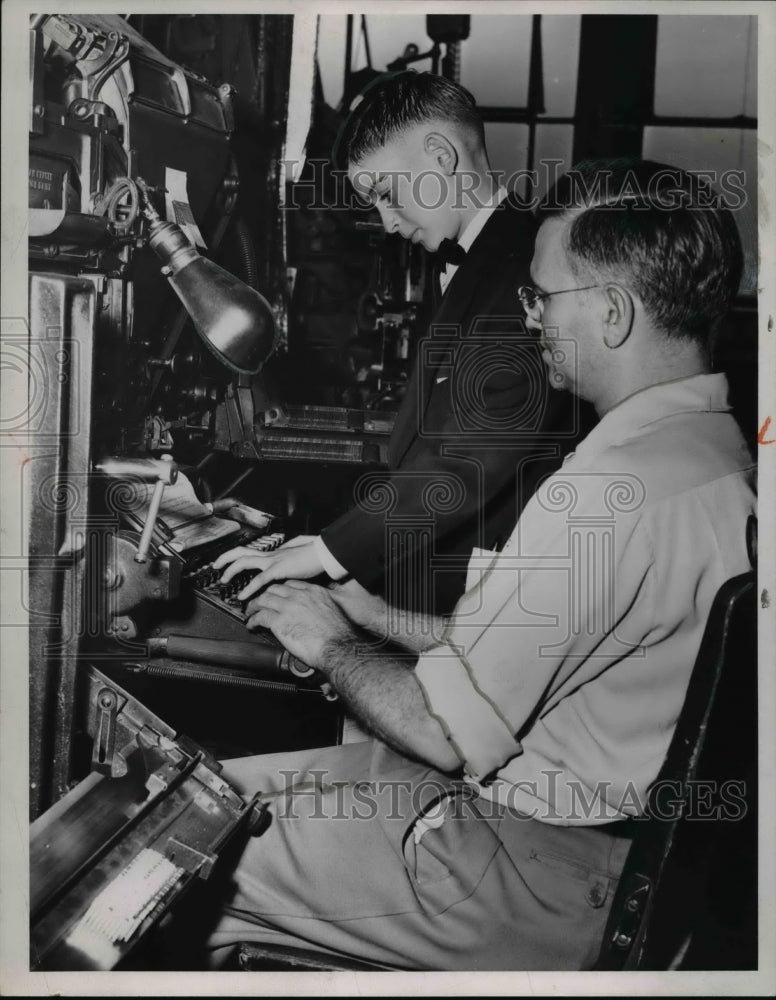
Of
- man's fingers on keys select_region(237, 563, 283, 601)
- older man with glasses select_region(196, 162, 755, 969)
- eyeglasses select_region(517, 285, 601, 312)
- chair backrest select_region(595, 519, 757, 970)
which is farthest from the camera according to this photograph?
man's fingers on keys select_region(237, 563, 283, 601)

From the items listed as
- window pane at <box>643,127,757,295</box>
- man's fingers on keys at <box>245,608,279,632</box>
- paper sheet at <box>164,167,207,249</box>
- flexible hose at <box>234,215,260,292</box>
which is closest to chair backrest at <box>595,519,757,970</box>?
window pane at <box>643,127,757,295</box>

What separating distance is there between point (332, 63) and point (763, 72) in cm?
89

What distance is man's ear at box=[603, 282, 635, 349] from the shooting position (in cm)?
146

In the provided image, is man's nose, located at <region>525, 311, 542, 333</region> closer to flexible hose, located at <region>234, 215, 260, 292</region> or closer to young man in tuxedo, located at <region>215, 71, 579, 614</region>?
young man in tuxedo, located at <region>215, 71, 579, 614</region>

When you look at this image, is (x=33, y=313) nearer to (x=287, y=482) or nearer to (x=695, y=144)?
(x=287, y=482)

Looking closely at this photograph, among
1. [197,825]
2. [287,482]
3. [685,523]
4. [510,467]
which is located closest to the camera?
[685,523]

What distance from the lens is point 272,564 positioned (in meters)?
1.70

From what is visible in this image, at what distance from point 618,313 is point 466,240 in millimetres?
399

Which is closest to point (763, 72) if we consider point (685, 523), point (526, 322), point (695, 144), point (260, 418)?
point (695, 144)

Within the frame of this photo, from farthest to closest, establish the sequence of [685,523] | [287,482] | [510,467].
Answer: [287,482] < [510,467] < [685,523]

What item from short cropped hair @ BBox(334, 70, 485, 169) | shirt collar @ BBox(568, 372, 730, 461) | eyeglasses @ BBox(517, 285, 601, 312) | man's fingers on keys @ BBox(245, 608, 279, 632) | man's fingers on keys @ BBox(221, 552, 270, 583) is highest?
short cropped hair @ BBox(334, 70, 485, 169)

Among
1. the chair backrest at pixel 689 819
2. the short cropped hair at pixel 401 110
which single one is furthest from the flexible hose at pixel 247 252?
the chair backrest at pixel 689 819

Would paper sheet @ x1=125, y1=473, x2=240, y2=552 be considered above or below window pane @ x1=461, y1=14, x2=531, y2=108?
below

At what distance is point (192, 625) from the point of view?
1.65m
